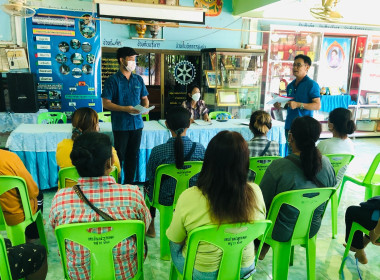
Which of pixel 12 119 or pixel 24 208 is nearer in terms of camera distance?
pixel 24 208

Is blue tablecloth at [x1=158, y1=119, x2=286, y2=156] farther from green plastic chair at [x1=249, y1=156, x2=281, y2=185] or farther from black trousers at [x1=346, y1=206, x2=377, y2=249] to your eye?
black trousers at [x1=346, y1=206, x2=377, y2=249]

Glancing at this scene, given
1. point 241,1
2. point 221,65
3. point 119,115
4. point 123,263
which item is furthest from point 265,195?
point 241,1

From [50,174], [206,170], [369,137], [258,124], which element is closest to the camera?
[206,170]


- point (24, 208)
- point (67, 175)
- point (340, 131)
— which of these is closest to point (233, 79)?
point (340, 131)

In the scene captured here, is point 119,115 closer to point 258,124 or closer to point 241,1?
point 258,124

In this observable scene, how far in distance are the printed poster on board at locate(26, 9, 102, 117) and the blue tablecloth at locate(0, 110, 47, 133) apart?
2.10ft

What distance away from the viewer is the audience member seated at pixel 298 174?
179cm

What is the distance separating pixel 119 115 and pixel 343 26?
574 cm

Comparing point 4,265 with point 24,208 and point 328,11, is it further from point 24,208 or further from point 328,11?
point 328,11

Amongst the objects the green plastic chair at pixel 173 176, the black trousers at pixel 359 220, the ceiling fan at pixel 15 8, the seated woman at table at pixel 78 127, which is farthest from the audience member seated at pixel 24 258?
the ceiling fan at pixel 15 8

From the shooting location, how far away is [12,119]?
184 inches

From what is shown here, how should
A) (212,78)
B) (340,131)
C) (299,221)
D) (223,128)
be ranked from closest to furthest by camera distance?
(299,221) → (340,131) → (223,128) → (212,78)

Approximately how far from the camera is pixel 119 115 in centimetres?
319

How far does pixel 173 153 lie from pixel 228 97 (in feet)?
13.0
